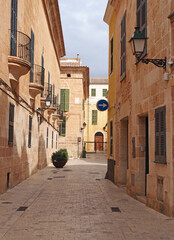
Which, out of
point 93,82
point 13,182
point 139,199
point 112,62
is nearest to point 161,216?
point 139,199

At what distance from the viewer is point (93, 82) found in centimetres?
5812

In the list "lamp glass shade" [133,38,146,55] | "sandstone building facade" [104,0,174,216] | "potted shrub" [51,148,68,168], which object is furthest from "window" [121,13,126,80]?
"potted shrub" [51,148,68,168]

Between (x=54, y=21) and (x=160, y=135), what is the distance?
792 inches

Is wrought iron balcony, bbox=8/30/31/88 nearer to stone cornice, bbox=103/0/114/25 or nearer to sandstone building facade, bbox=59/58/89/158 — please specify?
stone cornice, bbox=103/0/114/25

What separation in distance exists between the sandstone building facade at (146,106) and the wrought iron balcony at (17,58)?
346 cm

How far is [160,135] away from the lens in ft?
24.4

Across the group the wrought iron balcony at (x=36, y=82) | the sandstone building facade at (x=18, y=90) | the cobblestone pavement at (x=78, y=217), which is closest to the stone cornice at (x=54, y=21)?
the sandstone building facade at (x=18, y=90)

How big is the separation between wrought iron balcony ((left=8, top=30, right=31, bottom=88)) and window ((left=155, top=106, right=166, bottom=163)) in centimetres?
508

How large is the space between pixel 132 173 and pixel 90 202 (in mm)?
1750

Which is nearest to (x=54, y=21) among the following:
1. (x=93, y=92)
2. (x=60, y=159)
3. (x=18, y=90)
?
(x=60, y=159)

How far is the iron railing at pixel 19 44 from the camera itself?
11.1 metres

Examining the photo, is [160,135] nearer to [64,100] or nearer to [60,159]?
[60,159]

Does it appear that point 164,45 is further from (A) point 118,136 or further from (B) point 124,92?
(A) point 118,136

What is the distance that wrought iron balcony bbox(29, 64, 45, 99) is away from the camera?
15.1 metres
